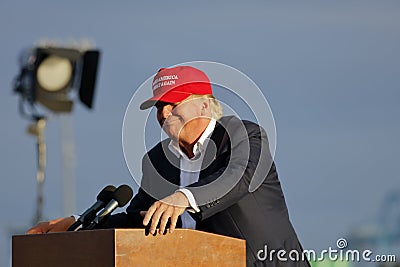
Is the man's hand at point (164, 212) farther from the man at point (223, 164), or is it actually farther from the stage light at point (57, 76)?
the stage light at point (57, 76)

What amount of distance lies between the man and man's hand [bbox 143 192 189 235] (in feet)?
0.93

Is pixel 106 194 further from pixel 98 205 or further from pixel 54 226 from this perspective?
pixel 54 226

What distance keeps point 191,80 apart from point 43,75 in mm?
6221

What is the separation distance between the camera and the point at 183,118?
4.99 m

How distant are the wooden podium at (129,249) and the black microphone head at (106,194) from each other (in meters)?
0.32

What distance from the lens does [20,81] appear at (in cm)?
1141

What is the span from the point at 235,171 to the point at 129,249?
2.39 feet

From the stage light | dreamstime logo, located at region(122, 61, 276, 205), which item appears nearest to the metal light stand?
the stage light

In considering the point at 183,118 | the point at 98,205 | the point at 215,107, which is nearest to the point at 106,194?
the point at 98,205

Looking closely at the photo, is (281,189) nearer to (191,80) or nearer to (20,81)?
(191,80)

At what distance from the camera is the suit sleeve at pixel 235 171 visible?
15.3 feet

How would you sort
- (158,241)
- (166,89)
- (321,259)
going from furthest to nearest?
1. (321,259)
2. (166,89)
3. (158,241)

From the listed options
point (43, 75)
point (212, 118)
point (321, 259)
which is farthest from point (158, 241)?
point (43, 75)

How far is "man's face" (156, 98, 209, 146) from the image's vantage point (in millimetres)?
4973
